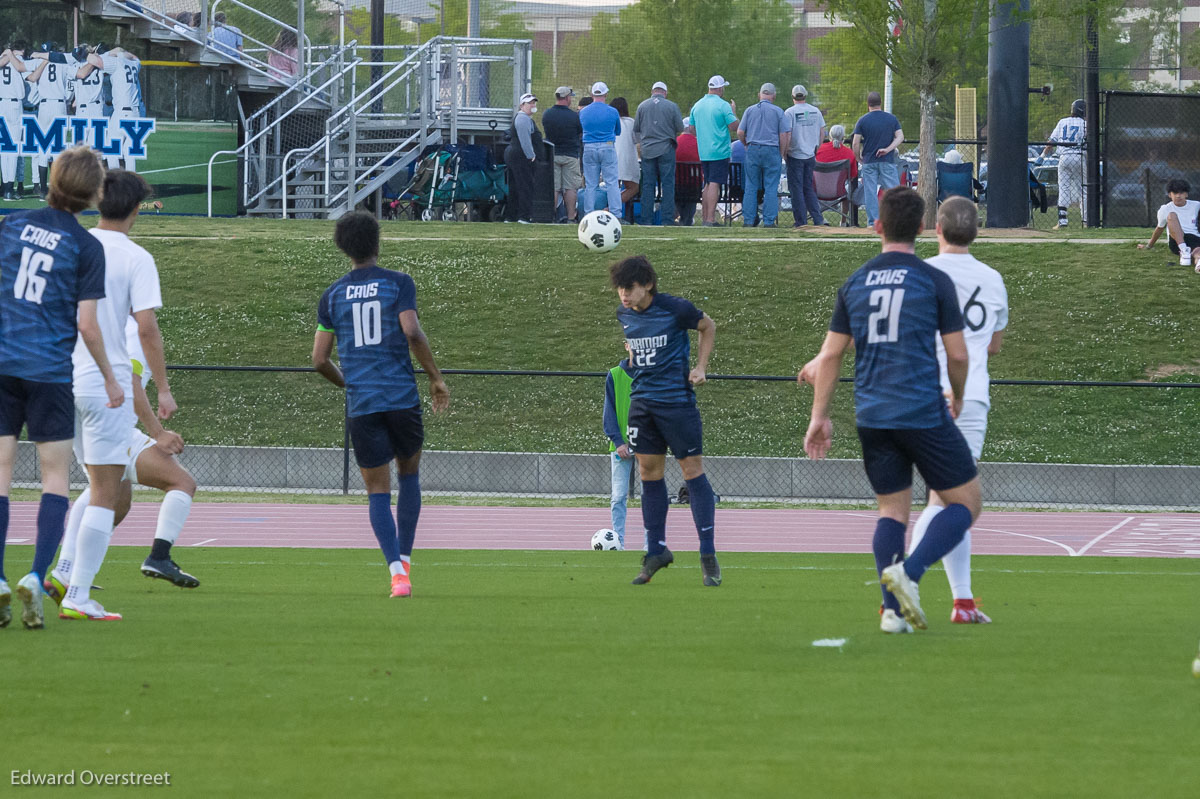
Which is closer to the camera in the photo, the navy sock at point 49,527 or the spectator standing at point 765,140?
the navy sock at point 49,527

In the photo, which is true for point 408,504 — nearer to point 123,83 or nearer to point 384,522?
point 384,522

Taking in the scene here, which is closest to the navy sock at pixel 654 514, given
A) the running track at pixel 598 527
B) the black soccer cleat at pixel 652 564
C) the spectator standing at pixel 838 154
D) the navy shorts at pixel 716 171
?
the black soccer cleat at pixel 652 564

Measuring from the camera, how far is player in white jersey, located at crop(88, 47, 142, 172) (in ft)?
92.6

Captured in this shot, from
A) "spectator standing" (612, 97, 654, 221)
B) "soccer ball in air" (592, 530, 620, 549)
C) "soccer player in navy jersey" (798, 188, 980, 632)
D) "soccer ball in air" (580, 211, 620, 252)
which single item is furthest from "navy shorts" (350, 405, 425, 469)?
"spectator standing" (612, 97, 654, 221)

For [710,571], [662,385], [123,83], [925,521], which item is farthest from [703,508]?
[123,83]

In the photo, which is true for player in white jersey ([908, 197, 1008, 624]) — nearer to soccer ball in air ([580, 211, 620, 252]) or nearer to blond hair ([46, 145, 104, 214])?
blond hair ([46, 145, 104, 214])

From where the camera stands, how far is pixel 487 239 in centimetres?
2400

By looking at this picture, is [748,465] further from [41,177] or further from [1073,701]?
[41,177]

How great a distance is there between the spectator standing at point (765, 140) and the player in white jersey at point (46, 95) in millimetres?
11721

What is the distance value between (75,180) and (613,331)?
1394cm

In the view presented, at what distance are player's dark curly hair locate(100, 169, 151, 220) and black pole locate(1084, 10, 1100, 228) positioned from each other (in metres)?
18.9

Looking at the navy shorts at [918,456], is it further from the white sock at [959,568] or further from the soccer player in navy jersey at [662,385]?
the soccer player in navy jersey at [662,385]

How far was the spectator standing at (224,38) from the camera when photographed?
29594 mm

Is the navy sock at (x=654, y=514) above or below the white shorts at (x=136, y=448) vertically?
below
